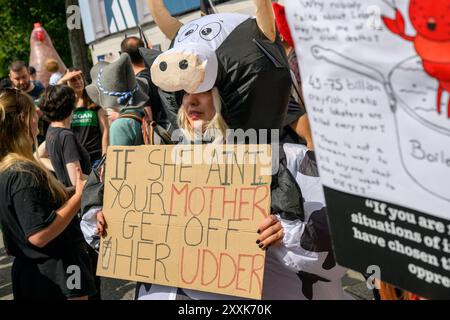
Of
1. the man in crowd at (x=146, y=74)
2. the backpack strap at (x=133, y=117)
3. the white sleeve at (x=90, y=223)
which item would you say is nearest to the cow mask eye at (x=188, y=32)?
the man in crowd at (x=146, y=74)

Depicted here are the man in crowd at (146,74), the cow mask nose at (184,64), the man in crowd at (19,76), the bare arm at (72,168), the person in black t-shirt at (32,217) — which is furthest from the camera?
the man in crowd at (19,76)

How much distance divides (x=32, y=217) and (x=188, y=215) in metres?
0.78

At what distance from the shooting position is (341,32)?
1391 mm

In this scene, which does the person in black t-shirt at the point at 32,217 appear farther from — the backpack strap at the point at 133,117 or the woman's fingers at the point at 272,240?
the woman's fingers at the point at 272,240

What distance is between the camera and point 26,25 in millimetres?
22000

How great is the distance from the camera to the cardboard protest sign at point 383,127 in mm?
1257

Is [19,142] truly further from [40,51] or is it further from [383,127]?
[40,51]

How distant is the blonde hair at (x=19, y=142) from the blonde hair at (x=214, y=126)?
0.74m

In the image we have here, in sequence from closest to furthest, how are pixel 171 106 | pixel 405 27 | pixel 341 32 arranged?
pixel 405 27 → pixel 341 32 → pixel 171 106

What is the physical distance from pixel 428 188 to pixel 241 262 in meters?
0.81

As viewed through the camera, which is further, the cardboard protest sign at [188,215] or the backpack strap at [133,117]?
the backpack strap at [133,117]

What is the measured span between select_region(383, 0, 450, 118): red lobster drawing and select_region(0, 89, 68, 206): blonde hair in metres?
1.77
